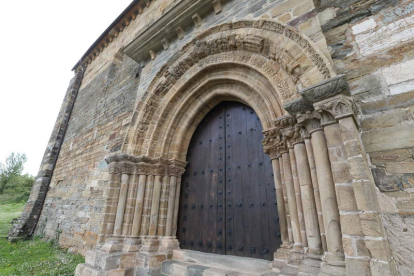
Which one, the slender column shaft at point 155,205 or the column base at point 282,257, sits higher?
the slender column shaft at point 155,205

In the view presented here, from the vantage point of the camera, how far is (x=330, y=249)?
62.7 inches

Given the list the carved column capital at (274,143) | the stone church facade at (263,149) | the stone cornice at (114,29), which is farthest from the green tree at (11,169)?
the carved column capital at (274,143)

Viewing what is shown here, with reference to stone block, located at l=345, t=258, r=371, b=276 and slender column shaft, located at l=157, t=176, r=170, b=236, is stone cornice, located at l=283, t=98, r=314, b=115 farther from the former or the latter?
slender column shaft, located at l=157, t=176, r=170, b=236

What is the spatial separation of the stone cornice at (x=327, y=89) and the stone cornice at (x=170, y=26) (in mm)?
2574

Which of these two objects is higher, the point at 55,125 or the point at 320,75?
the point at 55,125

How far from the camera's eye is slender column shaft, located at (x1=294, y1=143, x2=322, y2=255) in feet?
5.91

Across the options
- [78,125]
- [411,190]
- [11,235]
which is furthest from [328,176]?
[11,235]

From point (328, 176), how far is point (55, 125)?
10.8 m

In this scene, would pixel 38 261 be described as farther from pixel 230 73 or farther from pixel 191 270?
pixel 230 73

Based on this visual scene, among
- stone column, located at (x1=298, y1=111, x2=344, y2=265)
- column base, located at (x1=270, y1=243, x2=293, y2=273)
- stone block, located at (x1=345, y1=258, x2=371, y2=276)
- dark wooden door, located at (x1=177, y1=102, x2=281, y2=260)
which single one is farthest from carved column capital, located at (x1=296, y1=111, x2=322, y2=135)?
column base, located at (x1=270, y1=243, x2=293, y2=273)

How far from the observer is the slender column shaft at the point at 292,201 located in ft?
6.66

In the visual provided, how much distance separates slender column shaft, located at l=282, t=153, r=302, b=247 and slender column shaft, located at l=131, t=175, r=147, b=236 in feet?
7.90

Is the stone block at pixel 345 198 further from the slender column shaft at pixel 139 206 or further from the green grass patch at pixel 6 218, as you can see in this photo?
the green grass patch at pixel 6 218

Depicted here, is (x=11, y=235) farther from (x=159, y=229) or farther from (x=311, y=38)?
(x=311, y=38)
